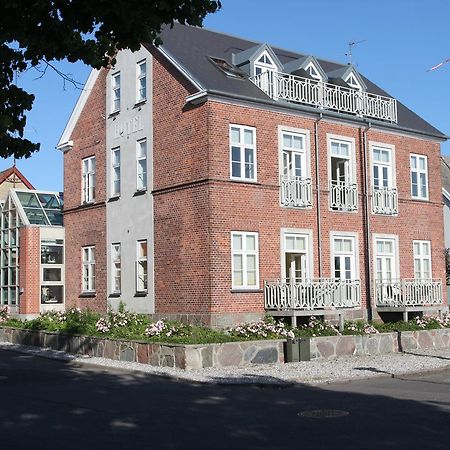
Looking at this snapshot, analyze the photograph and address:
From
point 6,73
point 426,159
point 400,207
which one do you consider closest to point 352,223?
point 400,207

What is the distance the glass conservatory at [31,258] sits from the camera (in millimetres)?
30156

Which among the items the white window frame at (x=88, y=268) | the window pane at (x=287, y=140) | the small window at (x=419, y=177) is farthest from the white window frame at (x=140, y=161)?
the small window at (x=419, y=177)

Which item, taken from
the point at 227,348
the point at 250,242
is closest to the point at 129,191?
the point at 250,242

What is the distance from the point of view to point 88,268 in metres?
29.7

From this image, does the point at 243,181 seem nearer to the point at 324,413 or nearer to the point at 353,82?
the point at 353,82

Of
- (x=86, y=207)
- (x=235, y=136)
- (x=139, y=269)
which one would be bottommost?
(x=139, y=269)

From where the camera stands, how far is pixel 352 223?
27.5 meters

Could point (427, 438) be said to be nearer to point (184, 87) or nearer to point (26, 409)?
point (26, 409)

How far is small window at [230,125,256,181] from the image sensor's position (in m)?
24.3

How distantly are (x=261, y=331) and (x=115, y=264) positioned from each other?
27.5ft

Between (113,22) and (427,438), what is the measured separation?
6460mm

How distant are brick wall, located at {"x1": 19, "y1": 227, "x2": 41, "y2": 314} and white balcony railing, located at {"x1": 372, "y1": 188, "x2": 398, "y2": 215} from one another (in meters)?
13.4

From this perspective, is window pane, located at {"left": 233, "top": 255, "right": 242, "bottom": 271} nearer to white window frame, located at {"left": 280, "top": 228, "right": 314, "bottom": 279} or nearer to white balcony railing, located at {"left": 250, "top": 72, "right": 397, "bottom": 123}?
white window frame, located at {"left": 280, "top": 228, "right": 314, "bottom": 279}

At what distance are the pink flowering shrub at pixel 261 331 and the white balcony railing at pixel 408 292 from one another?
6.63 m
